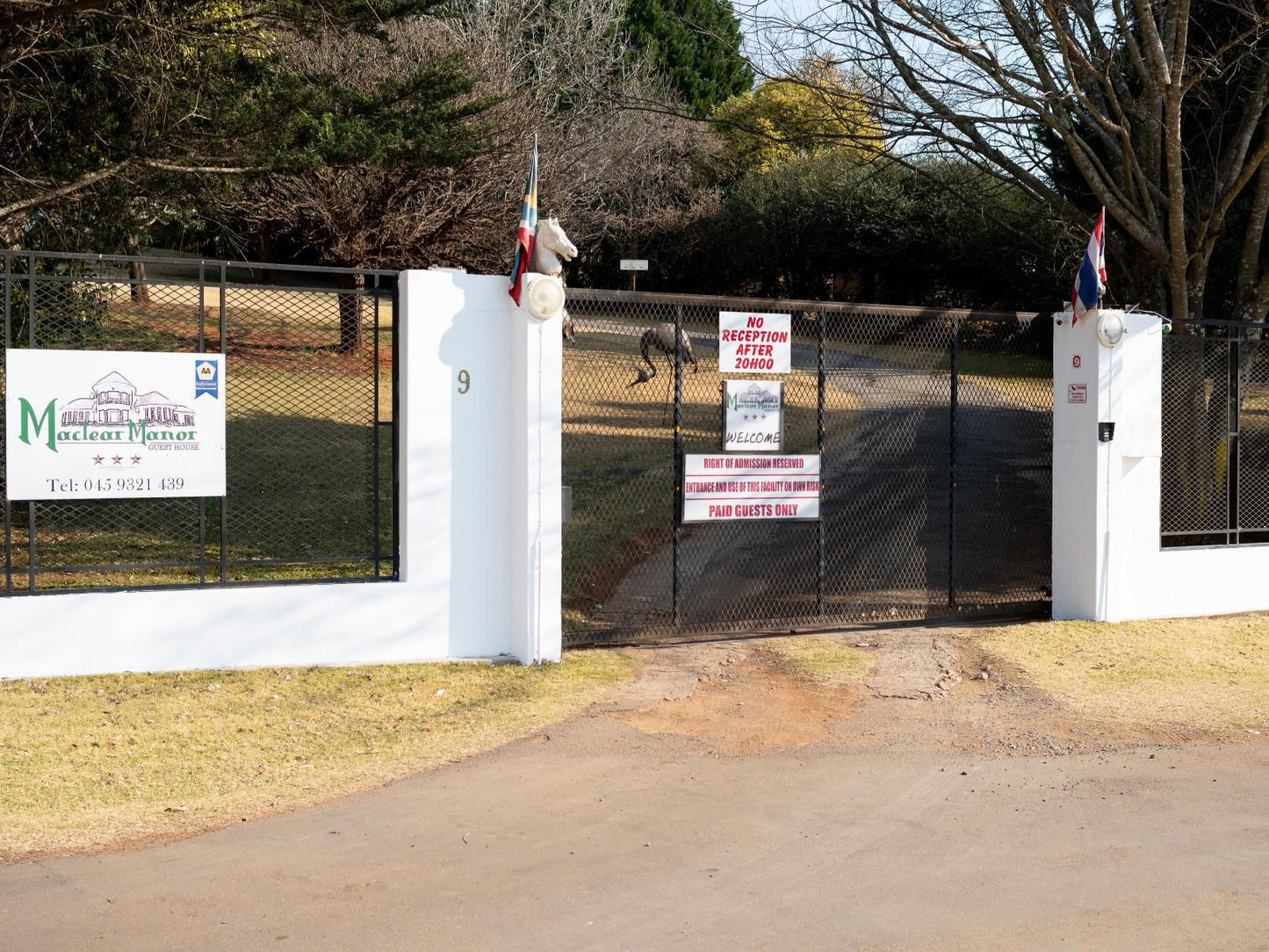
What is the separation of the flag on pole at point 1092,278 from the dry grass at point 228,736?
4.97 m

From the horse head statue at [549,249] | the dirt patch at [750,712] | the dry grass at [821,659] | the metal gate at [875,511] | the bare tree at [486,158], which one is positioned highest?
the bare tree at [486,158]

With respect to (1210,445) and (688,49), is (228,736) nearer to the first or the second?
(1210,445)

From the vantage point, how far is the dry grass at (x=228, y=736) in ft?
18.6

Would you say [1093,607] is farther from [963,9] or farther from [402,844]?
[402,844]

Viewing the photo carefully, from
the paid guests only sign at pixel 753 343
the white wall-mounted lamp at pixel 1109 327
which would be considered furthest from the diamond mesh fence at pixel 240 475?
the white wall-mounted lamp at pixel 1109 327

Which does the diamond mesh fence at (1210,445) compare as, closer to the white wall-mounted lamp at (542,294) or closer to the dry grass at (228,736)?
the white wall-mounted lamp at (542,294)

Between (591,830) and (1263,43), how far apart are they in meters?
12.5

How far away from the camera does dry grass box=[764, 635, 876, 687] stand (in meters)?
8.63

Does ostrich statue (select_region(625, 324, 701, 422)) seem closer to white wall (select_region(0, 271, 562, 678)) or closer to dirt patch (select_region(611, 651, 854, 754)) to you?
white wall (select_region(0, 271, 562, 678))

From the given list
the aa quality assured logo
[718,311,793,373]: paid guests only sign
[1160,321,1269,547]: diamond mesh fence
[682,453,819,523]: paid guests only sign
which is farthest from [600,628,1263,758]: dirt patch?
[1160,321,1269,547]: diamond mesh fence

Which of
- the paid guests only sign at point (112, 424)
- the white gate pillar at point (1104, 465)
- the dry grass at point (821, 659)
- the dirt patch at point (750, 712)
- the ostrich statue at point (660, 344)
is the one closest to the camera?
the dirt patch at point (750, 712)

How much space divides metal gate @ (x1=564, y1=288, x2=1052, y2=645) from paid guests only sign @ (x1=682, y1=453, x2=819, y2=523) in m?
0.12

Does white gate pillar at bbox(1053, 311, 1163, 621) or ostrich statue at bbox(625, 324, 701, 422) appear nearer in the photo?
white gate pillar at bbox(1053, 311, 1163, 621)

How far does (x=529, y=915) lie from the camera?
4.61 m
